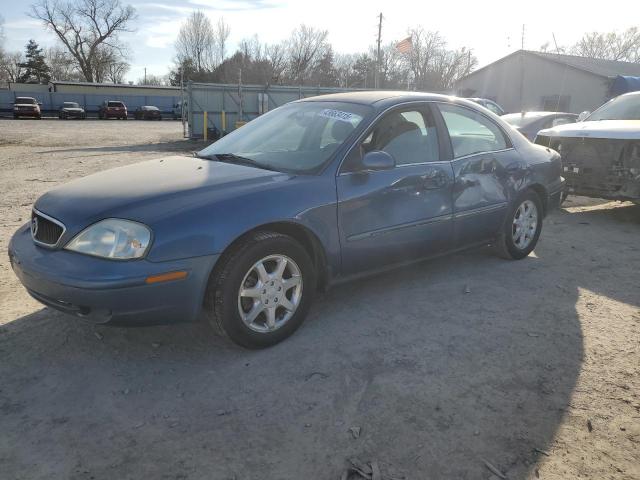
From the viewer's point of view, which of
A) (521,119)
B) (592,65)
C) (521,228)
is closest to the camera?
(521,228)

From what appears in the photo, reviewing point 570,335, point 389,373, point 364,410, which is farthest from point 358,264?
point 570,335

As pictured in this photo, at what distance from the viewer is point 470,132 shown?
4.41 metres

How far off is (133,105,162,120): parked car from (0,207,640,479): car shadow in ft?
147

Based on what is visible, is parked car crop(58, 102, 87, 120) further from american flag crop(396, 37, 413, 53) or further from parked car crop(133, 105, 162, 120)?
american flag crop(396, 37, 413, 53)

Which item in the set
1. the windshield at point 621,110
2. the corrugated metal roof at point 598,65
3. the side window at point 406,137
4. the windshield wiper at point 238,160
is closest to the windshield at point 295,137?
the windshield wiper at point 238,160

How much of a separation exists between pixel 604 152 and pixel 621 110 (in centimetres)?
139

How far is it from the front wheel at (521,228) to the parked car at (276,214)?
3.2 inches

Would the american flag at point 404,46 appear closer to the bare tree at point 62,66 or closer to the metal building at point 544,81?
the metal building at point 544,81

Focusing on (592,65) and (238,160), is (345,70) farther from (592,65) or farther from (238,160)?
(238,160)

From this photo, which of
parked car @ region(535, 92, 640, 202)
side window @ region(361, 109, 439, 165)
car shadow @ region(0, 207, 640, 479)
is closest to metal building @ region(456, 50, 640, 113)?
parked car @ region(535, 92, 640, 202)

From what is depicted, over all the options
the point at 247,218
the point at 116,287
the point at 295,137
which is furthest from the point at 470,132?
the point at 116,287

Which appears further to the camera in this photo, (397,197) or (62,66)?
(62,66)

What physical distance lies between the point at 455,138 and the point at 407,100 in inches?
21.9

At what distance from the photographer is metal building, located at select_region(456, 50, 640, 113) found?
28.5 m
